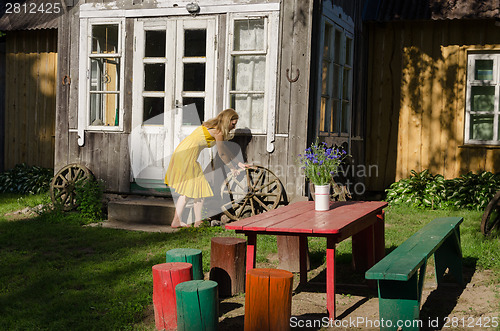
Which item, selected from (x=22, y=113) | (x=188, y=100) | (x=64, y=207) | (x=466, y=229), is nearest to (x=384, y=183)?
(x=466, y=229)

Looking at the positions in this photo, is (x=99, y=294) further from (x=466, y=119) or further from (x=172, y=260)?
(x=466, y=119)

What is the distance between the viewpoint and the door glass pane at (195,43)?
877 cm

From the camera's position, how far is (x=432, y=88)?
34.6ft

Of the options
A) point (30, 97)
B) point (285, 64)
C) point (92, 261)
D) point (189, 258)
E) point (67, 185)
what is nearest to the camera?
point (189, 258)

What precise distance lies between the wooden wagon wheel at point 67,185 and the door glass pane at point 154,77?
5.33 feet

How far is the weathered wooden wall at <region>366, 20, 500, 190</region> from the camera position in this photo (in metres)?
10.3

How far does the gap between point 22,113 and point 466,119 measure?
8869mm

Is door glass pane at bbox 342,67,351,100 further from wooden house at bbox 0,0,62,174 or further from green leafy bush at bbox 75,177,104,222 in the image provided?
wooden house at bbox 0,0,62,174

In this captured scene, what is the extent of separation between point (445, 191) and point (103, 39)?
595cm

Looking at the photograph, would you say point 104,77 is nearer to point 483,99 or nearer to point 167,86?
point 167,86

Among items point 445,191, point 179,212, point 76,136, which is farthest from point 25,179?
point 445,191

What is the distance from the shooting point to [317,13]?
8.34 metres

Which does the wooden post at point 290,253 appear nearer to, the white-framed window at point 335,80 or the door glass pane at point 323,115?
the white-framed window at point 335,80

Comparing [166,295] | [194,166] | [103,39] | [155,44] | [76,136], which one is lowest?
[166,295]
